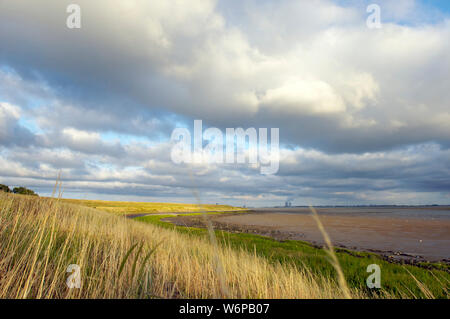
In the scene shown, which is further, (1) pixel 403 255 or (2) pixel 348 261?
(1) pixel 403 255

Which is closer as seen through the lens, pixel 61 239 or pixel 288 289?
pixel 288 289

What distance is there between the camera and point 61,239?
6938 mm

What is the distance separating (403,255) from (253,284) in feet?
65.8
